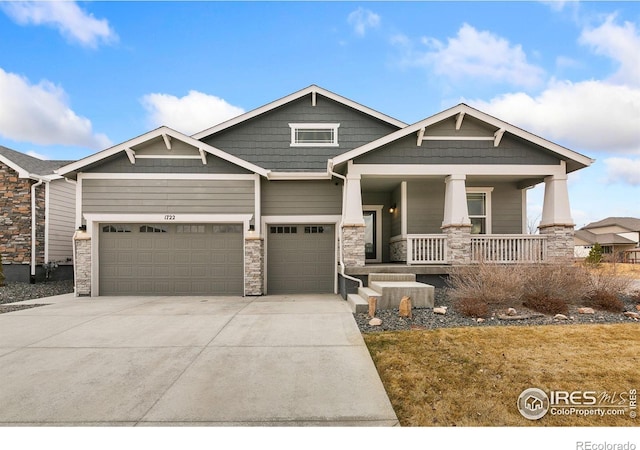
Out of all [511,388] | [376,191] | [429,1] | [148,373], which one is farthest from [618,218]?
[148,373]

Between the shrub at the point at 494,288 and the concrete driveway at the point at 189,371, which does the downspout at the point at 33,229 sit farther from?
the shrub at the point at 494,288

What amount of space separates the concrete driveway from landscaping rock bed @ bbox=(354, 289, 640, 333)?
0.59 meters

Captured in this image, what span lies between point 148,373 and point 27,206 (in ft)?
44.6

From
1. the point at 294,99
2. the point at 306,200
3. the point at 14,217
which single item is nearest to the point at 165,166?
the point at 306,200

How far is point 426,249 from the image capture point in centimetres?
1013

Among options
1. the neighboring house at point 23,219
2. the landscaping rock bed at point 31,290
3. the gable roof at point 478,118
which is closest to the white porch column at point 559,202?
the gable roof at point 478,118

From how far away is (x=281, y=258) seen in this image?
11.6 m

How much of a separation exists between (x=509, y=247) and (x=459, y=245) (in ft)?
5.72

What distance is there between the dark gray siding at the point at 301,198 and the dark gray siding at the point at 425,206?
245 cm

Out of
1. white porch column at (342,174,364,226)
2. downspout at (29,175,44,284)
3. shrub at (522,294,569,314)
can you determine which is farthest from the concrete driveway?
downspout at (29,175,44,284)

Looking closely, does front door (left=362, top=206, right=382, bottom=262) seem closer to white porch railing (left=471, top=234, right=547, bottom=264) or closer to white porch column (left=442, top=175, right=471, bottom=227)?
white porch column (left=442, top=175, right=471, bottom=227)

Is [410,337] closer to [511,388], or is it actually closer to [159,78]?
[511,388]

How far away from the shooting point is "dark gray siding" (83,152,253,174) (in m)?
10.9

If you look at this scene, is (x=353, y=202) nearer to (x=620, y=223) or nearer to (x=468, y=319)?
(x=468, y=319)
